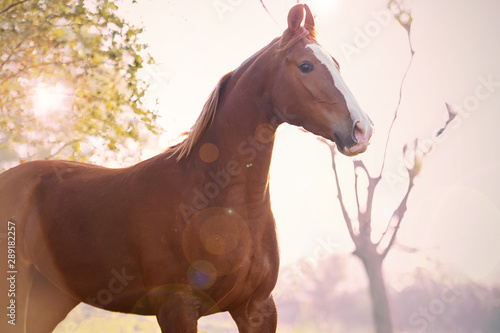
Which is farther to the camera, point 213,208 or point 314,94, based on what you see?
point 213,208

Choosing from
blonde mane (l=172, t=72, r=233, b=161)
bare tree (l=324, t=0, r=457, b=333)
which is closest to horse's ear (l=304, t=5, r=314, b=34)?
blonde mane (l=172, t=72, r=233, b=161)

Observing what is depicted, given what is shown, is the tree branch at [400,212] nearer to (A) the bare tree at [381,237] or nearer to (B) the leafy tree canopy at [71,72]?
(A) the bare tree at [381,237]

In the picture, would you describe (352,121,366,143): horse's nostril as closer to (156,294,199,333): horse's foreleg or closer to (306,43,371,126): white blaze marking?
(306,43,371,126): white blaze marking

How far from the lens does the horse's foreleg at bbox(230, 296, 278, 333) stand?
3516 mm

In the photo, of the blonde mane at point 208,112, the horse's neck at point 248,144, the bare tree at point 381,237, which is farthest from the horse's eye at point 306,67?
the bare tree at point 381,237

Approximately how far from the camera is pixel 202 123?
3596mm

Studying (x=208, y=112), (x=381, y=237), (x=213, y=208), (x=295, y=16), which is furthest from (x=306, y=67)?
(x=381, y=237)

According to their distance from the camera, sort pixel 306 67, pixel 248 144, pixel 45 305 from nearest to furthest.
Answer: pixel 306 67, pixel 248 144, pixel 45 305

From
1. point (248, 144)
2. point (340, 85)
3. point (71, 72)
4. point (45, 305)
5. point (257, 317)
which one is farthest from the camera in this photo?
point (71, 72)

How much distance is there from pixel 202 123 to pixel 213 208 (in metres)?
0.67

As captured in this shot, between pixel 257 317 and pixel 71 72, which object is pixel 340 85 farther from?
pixel 71 72

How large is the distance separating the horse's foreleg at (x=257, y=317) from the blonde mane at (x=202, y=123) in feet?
4.01

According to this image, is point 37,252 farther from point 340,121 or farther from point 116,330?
point 116,330

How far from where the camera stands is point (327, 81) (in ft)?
10.5
